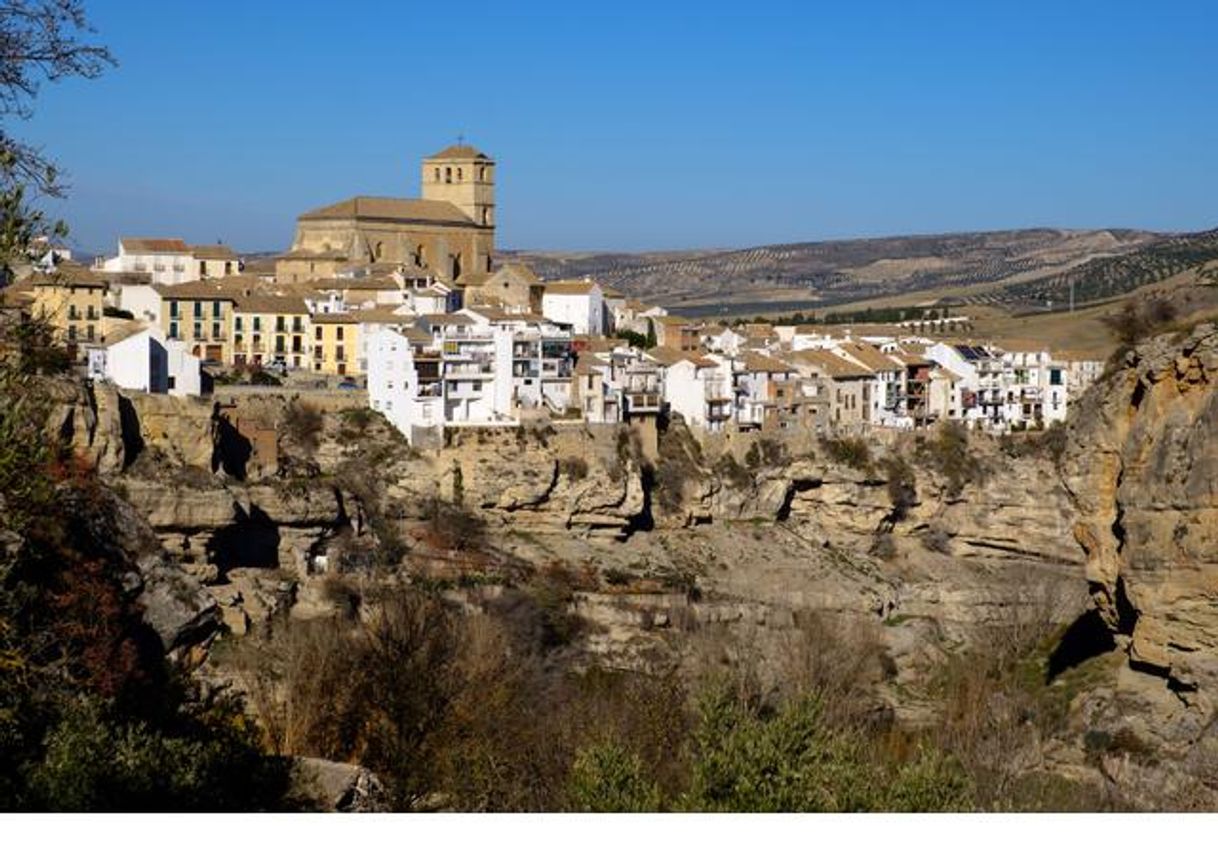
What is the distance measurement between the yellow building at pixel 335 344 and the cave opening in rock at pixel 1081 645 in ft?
72.9

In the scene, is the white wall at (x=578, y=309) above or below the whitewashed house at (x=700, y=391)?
above

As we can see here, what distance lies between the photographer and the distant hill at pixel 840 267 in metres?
164

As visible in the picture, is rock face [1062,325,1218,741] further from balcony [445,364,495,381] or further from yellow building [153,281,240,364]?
yellow building [153,281,240,364]

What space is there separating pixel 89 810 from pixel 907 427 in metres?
41.7

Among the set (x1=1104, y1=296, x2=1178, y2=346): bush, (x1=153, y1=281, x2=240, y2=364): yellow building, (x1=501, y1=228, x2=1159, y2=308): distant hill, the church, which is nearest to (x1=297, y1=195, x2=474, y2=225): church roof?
the church

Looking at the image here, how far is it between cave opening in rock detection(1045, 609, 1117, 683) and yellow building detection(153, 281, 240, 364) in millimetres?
24384

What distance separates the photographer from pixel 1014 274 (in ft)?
541

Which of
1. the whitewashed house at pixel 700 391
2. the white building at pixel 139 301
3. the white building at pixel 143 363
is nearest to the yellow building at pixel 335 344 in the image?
the white building at pixel 139 301

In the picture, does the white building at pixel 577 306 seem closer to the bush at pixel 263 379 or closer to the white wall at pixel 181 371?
the bush at pixel 263 379

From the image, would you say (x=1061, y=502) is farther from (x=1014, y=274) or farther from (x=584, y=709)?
(x=1014, y=274)

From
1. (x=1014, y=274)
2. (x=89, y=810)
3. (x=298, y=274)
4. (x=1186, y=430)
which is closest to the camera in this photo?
(x=89, y=810)

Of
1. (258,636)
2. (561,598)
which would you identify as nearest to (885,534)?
(561,598)

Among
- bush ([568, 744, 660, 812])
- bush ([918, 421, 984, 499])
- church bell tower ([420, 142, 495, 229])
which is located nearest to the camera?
bush ([568, 744, 660, 812])

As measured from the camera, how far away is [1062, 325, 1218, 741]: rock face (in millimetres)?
21578
